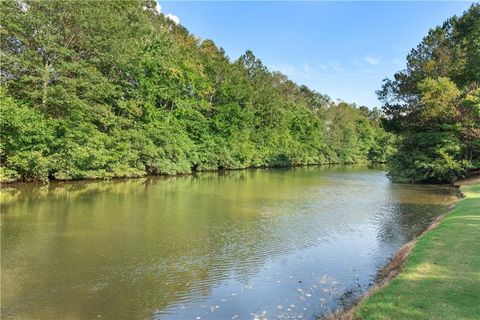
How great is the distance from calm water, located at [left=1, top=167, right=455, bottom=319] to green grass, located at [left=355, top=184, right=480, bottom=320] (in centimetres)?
161

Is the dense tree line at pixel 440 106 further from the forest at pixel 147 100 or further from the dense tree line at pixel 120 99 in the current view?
the dense tree line at pixel 120 99

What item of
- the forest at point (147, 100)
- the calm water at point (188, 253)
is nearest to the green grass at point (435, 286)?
the calm water at point (188, 253)

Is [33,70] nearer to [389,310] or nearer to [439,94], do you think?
[389,310]

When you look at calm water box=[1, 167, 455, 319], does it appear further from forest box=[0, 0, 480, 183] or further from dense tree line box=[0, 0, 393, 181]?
forest box=[0, 0, 480, 183]

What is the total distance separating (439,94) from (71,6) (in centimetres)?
3326

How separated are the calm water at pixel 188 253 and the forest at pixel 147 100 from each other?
7606mm

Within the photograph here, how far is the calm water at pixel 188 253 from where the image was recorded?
28.8ft

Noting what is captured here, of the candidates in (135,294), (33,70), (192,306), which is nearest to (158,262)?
(135,294)

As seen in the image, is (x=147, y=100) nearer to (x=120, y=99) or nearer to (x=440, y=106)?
(x=120, y=99)

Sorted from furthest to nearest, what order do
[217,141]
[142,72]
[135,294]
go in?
[217,141] < [142,72] < [135,294]

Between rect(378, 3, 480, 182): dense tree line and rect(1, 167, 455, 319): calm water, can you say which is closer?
rect(1, 167, 455, 319): calm water

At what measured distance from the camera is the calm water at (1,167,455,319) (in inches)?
345

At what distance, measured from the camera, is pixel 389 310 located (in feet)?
21.6

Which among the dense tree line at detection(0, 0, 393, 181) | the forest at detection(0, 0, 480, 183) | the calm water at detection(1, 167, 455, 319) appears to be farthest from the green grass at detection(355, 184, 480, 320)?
the dense tree line at detection(0, 0, 393, 181)
